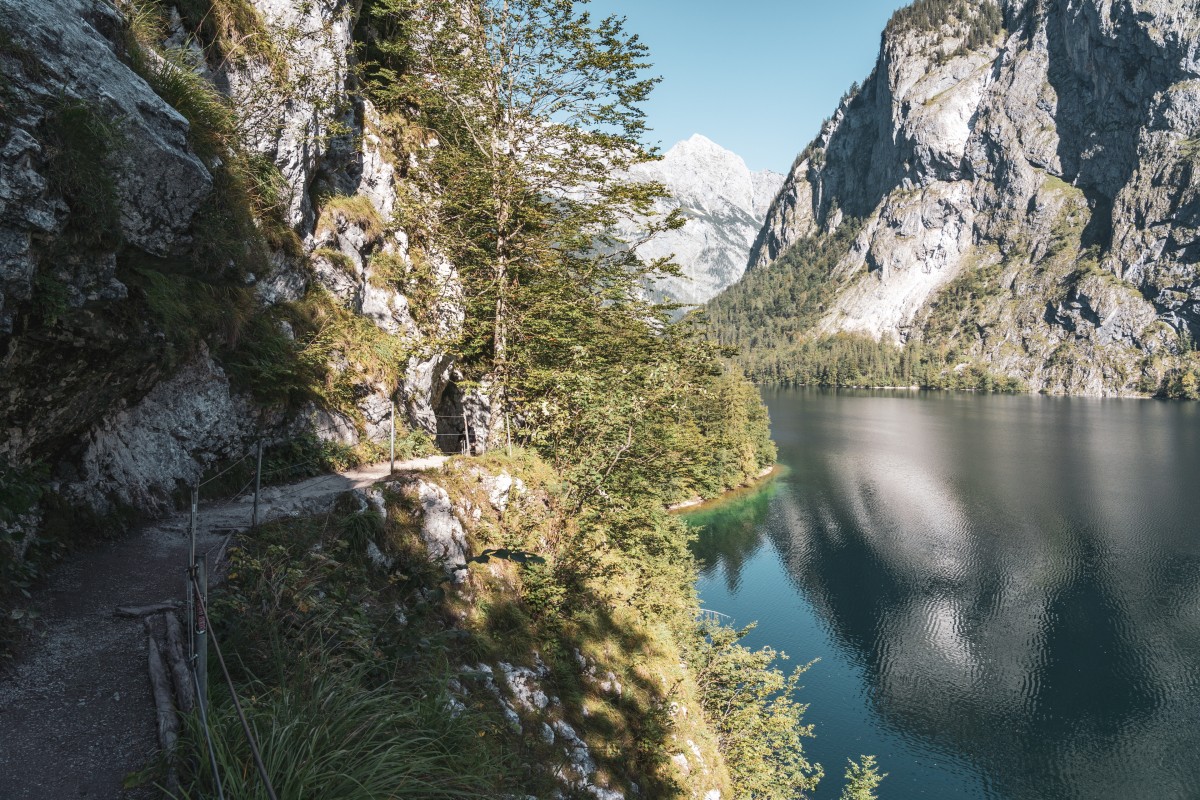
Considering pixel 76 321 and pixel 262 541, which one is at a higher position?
pixel 76 321

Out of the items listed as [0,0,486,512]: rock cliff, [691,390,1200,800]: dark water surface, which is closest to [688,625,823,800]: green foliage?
[691,390,1200,800]: dark water surface

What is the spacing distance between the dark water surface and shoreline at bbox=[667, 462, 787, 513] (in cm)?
128

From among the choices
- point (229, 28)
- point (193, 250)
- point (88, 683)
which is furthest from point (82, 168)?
Result: point (229, 28)

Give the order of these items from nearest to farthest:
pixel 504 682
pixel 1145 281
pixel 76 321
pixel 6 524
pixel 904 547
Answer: pixel 6 524
pixel 76 321
pixel 504 682
pixel 904 547
pixel 1145 281

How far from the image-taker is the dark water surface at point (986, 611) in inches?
834

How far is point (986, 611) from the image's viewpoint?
100 feet

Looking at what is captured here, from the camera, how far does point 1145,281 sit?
169750mm

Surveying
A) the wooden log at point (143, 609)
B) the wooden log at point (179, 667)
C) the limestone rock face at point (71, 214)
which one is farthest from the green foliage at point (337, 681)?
the limestone rock face at point (71, 214)

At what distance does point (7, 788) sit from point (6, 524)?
2.85 meters

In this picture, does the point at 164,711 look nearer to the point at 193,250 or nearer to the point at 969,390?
the point at 193,250

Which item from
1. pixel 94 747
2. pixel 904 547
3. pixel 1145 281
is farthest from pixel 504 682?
pixel 1145 281

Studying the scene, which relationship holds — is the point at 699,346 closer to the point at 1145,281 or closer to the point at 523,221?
the point at 523,221

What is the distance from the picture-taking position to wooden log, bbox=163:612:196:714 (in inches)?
160

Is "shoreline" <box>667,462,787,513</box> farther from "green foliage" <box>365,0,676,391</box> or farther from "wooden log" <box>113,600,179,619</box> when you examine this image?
"wooden log" <box>113,600,179,619</box>
